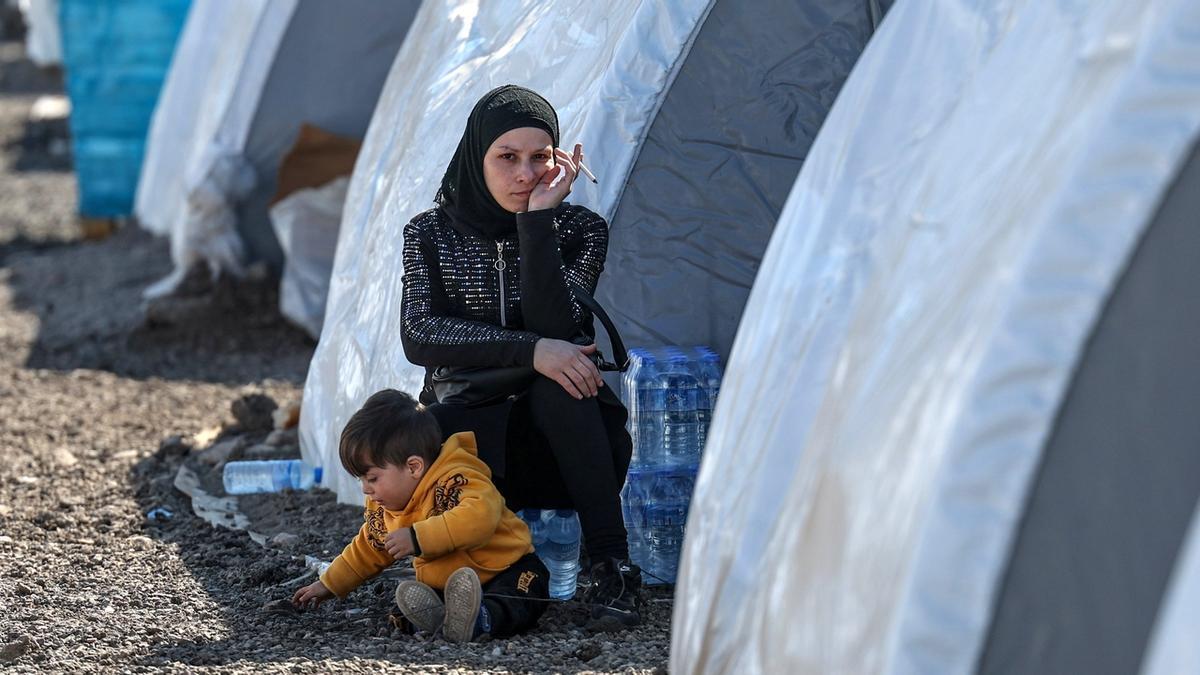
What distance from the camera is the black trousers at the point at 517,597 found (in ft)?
12.0

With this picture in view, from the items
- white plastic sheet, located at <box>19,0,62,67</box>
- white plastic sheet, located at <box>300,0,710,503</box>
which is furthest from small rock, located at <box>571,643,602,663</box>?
white plastic sheet, located at <box>19,0,62,67</box>

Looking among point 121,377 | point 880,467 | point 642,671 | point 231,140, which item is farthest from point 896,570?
point 231,140

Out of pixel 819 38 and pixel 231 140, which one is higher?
pixel 819 38

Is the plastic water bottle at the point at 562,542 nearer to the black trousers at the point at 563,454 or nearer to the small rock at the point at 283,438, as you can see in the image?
the black trousers at the point at 563,454

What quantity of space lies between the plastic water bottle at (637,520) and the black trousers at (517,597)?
45cm

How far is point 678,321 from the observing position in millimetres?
4449

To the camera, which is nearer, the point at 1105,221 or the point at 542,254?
the point at 1105,221

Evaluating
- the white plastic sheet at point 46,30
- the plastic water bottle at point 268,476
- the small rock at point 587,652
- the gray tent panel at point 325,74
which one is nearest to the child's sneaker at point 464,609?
the small rock at point 587,652

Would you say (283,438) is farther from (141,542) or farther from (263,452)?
(141,542)

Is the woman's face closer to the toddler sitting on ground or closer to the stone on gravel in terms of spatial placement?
the toddler sitting on ground

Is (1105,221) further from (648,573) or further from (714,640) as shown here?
(648,573)

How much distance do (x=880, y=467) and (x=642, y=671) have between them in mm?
1078

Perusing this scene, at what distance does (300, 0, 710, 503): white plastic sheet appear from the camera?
14.5ft

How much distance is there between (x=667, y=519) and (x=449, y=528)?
30.7 inches
